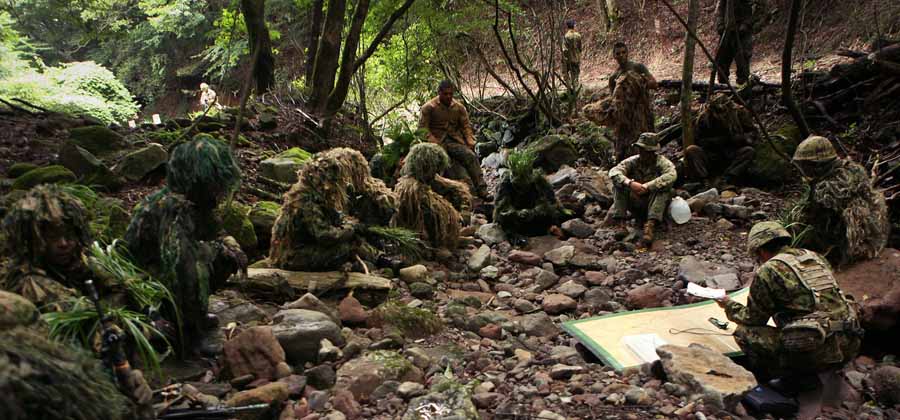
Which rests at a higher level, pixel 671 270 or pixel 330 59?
pixel 330 59

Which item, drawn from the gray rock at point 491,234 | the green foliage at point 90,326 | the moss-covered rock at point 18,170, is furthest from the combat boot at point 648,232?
the moss-covered rock at point 18,170

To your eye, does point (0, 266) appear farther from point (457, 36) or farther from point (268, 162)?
point (457, 36)

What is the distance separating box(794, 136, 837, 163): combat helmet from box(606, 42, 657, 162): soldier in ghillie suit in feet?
11.5

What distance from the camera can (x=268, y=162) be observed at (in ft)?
22.8

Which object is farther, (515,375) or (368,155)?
(368,155)

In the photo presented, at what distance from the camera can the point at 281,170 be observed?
6.89m

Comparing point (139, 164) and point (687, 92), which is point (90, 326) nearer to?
point (139, 164)

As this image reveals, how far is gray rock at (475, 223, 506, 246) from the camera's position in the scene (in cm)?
692

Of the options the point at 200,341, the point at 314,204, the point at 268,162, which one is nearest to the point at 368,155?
the point at 268,162

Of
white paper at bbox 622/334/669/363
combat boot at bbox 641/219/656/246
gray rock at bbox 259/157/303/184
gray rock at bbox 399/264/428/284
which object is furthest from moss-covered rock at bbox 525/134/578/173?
white paper at bbox 622/334/669/363

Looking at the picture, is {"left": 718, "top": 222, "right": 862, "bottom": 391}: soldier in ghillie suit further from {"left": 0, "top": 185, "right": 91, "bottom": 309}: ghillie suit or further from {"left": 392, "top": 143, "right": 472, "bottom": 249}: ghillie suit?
Answer: {"left": 0, "top": 185, "right": 91, "bottom": 309}: ghillie suit

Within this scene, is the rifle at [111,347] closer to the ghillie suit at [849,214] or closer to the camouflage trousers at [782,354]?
the camouflage trousers at [782,354]

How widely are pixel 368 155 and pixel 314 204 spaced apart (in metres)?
4.64

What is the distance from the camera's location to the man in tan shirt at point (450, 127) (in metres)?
8.42
